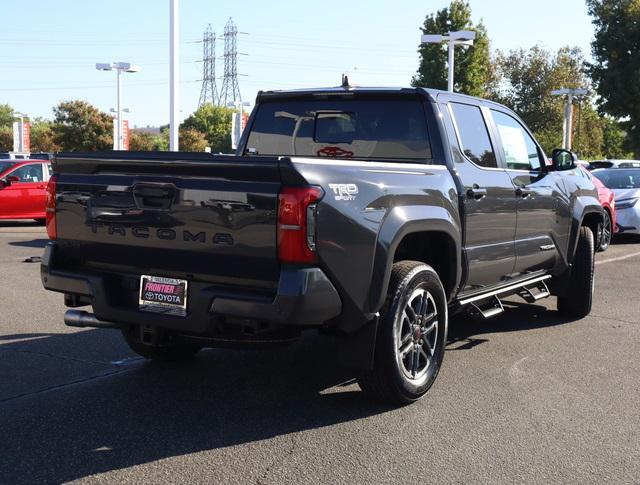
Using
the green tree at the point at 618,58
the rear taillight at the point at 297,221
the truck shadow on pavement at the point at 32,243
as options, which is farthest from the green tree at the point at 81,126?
the rear taillight at the point at 297,221

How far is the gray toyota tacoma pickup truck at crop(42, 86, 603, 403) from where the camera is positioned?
3.81 metres

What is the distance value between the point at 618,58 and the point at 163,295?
132ft

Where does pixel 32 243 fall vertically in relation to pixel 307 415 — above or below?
below

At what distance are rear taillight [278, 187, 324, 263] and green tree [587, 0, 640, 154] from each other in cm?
3898

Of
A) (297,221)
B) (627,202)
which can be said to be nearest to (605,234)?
(627,202)

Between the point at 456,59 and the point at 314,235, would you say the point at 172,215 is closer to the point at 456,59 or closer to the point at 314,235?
the point at 314,235

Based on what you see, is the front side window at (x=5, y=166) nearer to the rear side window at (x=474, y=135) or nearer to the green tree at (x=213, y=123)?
the rear side window at (x=474, y=135)

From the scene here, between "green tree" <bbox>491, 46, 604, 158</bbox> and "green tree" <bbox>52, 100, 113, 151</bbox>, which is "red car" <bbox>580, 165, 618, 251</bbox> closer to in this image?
"green tree" <bbox>491, 46, 604, 158</bbox>

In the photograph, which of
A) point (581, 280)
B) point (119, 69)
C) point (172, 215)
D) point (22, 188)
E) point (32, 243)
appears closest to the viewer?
point (172, 215)

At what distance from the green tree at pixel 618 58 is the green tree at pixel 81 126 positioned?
3680 cm

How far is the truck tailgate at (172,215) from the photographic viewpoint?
12.5ft

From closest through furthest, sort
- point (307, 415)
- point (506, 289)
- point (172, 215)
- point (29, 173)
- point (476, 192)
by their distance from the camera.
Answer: point (172, 215), point (307, 415), point (476, 192), point (506, 289), point (29, 173)

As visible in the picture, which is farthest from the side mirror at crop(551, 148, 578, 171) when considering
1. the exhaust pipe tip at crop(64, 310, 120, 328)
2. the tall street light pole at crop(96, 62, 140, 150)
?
the tall street light pole at crop(96, 62, 140, 150)

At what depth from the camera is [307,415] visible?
4402 millimetres
